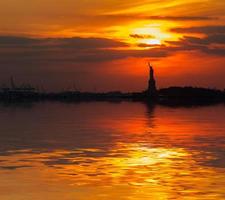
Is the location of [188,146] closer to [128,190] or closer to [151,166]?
[151,166]

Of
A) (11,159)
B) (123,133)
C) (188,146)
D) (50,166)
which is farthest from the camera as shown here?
(123,133)

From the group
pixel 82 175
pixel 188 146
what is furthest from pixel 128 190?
pixel 188 146

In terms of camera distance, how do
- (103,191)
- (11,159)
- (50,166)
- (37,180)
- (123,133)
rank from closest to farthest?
(103,191)
(37,180)
(50,166)
(11,159)
(123,133)

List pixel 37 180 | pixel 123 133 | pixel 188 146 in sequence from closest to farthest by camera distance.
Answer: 1. pixel 37 180
2. pixel 188 146
3. pixel 123 133

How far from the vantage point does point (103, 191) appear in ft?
62.8

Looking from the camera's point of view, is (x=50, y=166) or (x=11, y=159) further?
(x=11, y=159)

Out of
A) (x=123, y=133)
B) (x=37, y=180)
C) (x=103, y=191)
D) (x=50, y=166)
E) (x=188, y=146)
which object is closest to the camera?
(x=103, y=191)

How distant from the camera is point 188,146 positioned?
32.7 meters

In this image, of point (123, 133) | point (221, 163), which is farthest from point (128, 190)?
point (123, 133)

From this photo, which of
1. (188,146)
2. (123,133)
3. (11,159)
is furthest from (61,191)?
(123,133)

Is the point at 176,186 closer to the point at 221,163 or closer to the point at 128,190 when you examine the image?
the point at 128,190

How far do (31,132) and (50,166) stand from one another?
18408 millimetres

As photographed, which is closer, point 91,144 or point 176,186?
point 176,186

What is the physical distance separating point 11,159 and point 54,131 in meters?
17.5
